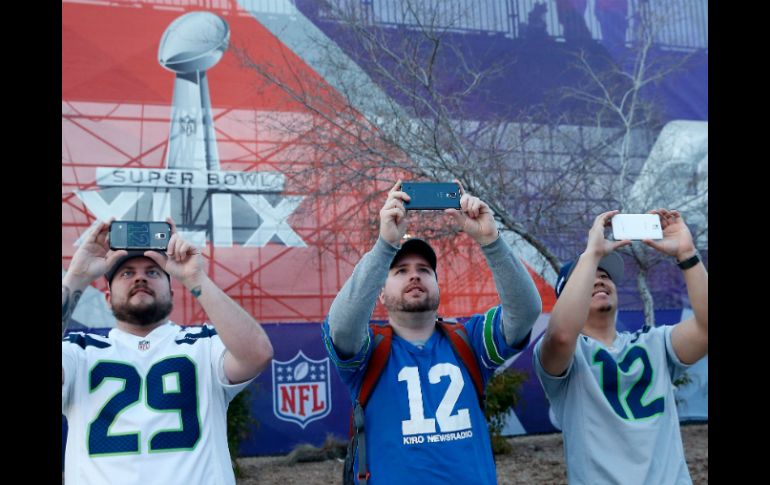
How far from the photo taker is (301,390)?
6.77m

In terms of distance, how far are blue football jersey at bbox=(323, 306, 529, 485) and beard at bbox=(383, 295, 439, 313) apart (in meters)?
0.12

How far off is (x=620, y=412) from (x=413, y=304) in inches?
35.5

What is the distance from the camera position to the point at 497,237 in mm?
2398

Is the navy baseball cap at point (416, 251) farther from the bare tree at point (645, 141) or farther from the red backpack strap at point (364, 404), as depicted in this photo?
the bare tree at point (645, 141)

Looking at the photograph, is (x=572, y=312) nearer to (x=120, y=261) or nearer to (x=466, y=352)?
(x=466, y=352)

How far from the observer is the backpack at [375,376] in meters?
2.31

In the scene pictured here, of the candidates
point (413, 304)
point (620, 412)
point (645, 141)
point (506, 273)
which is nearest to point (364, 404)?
point (413, 304)

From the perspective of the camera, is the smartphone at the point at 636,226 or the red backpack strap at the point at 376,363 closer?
the red backpack strap at the point at 376,363

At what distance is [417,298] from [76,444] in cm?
130

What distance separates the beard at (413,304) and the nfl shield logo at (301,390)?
445 cm

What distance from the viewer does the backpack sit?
7.58 feet

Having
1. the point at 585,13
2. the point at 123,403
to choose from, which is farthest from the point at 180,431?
the point at 585,13

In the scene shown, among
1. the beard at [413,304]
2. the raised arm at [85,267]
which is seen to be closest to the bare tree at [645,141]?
the beard at [413,304]
